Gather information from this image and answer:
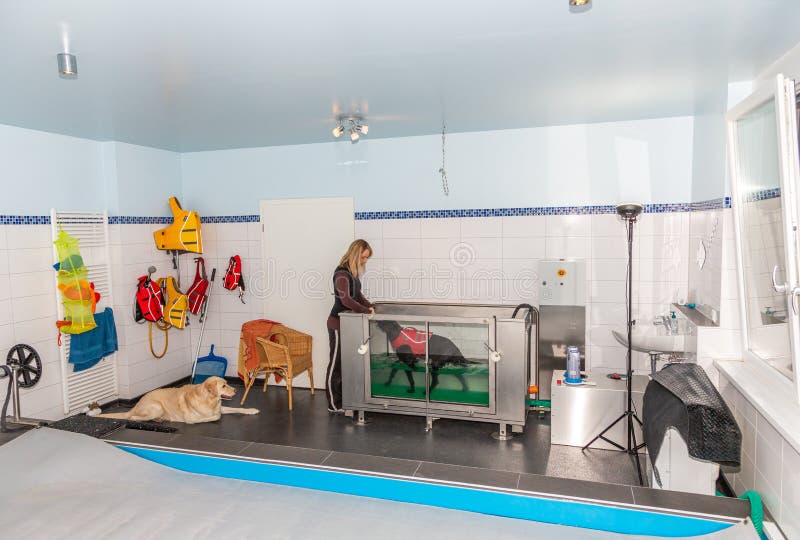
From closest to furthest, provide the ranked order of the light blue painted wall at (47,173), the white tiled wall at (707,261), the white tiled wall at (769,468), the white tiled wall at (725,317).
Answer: the white tiled wall at (769,468), the white tiled wall at (725,317), the white tiled wall at (707,261), the light blue painted wall at (47,173)

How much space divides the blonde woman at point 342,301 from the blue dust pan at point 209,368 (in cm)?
169

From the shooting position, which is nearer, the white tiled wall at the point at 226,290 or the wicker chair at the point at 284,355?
the wicker chair at the point at 284,355

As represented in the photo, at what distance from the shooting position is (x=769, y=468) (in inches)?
97.4

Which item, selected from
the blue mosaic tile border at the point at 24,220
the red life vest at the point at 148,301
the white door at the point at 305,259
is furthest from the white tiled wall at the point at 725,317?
the blue mosaic tile border at the point at 24,220

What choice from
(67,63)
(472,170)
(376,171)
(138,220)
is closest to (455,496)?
(67,63)

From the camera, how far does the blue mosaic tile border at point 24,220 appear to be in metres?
4.40

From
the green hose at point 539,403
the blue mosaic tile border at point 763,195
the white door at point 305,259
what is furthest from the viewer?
the white door at point 305,259

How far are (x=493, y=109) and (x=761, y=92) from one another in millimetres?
1974

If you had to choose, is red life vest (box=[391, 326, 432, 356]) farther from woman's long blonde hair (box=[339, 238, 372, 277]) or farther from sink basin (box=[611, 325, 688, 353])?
sink basin (box=[611, 325, 688, 353])

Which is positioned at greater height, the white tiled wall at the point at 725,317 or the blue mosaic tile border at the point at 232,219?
the blue mosaic tile border at the point at 232,219

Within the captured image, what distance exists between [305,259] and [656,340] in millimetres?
3399

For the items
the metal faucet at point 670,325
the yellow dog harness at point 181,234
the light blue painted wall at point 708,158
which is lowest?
the metal faucet at point 670,325

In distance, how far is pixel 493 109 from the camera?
4.21m

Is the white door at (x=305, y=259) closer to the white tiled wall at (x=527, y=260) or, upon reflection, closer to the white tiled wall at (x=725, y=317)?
the white tiled wall at (x=527, y=260)
